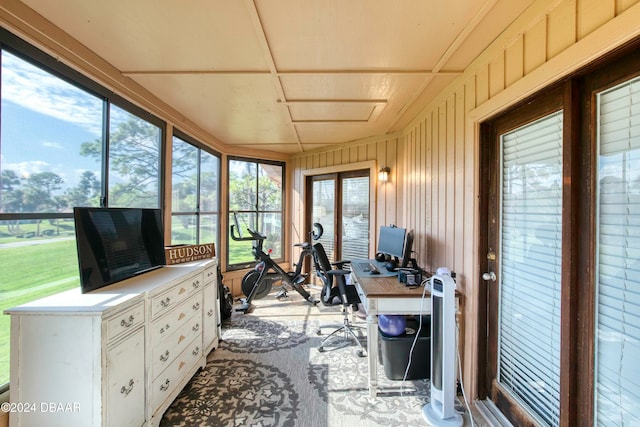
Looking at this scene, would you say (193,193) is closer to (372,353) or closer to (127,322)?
(127,322)

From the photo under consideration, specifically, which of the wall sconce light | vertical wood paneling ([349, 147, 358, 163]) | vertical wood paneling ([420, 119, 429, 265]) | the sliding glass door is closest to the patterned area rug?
vertical wood paneling ([420, 119, 429, 265])

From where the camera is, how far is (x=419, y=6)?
4.54 feet

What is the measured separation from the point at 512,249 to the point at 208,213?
3.73m

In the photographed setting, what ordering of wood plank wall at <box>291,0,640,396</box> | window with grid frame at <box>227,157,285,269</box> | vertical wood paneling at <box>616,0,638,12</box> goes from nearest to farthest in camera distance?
vertical wood paneling at <box>616,0,638,12</box> < wood plank wall at <box>291,0,640,396</box> < window with grid frame at <box>227,157,285,269</box>

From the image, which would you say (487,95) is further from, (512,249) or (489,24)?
(512,249)

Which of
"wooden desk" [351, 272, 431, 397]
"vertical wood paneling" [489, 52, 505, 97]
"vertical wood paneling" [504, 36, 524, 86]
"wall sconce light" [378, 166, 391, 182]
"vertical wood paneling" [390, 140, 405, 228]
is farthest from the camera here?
"wall sconce light" [378, 166, 391, 182]

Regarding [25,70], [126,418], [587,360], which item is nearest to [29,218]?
[25,70]

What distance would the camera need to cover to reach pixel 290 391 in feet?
6.88

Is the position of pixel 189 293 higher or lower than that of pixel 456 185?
lower

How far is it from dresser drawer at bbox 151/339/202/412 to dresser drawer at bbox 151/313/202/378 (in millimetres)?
39

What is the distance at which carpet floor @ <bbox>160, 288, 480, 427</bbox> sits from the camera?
5.99 ft

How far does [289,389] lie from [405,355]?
102 cm

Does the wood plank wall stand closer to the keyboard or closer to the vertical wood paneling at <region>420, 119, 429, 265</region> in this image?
the vertical wood paneling at <region>420, 119, 429, 265</region>

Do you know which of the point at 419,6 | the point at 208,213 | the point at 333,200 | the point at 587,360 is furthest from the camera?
the point at 333,200
